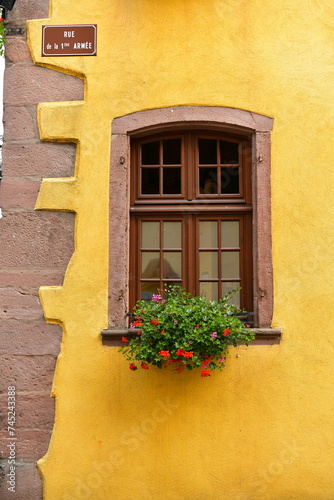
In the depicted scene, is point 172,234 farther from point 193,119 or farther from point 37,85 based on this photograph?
point 37,85

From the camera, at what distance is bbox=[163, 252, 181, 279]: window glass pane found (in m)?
5.68

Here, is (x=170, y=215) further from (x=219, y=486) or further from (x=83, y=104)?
(x=219, y=486)

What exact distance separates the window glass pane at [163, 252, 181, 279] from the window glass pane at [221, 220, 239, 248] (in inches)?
18.3

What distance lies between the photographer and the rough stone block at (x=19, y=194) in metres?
5.58

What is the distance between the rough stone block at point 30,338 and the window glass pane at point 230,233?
1.75 m

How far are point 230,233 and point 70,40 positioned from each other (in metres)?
2.39

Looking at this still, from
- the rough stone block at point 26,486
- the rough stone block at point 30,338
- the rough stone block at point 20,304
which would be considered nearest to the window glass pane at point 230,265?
the rough stone block at point 30,338

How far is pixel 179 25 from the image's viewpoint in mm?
5703

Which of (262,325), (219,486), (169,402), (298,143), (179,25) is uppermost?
(179,25)

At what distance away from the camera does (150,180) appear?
5.83 meters

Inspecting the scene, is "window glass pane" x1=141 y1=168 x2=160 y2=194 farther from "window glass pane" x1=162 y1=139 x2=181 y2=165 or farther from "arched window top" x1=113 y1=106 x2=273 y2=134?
"arched window top" x1=113 y1=106 x2=273 y2=134

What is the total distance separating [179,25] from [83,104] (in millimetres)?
1189

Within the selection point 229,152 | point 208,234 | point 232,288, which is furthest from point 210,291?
point 229,152

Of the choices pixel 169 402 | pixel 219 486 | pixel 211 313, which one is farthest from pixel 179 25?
pixel 219 486
